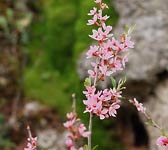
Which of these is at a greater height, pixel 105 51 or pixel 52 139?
pixel 52 139

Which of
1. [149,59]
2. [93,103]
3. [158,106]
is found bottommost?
[93,103]

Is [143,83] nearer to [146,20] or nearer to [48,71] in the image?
[146,20]

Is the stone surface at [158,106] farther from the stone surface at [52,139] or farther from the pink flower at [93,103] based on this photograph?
the pink flower at [93,103]


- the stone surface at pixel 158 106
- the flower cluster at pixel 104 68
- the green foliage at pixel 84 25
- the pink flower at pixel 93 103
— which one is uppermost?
the green foliage at pixel 84 25

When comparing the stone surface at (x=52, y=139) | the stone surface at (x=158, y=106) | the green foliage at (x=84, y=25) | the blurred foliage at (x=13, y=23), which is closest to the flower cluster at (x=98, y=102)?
the stone surface at (x=158, y=106)

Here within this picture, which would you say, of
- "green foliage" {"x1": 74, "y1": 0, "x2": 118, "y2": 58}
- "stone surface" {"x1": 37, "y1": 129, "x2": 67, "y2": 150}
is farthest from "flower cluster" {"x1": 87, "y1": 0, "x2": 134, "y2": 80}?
"stone surface" {"x1": 37, "y1": 129, "x2": 67, "y2": 150}

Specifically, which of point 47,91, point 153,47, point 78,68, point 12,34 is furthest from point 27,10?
point 153,47

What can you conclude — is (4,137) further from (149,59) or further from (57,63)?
(149,59)

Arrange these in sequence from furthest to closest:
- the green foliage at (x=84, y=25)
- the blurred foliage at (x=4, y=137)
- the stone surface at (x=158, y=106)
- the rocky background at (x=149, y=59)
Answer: the blurred foliage at (x=4, y=137) < the green foliage at (x=84, y=25) < the rocky background at (x=149, y=59) < the stone surface at (x=158, y=106)

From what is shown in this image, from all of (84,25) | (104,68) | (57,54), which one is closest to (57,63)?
(57,54)
